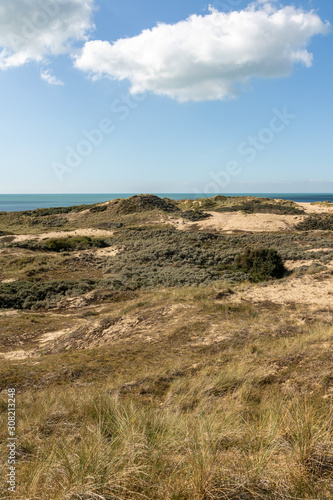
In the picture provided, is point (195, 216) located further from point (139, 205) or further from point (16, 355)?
point (16, 355)

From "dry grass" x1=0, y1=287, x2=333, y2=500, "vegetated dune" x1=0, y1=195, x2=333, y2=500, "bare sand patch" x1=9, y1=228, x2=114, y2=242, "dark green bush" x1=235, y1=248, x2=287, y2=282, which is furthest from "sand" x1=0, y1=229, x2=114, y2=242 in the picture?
"dry grass" x1=0, y1=287, x2=333, y2=500

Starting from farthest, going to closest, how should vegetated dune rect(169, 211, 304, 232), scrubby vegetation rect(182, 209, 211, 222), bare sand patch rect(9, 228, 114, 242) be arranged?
scrubby vegetation rect(182, 209, 211, 222)
vegetated dune rect(169, 211, 304, 232)
bare sand patch rect(9, 228, 114, 242)

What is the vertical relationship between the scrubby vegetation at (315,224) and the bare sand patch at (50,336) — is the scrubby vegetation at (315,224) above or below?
above

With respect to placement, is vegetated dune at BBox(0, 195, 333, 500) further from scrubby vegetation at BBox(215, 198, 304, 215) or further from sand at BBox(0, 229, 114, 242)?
scrubby vegetation at BBox(215, 198, 304, 215)

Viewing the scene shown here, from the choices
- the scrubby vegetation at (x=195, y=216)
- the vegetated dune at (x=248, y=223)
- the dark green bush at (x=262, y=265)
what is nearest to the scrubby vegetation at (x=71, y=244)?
the vegetated dune at (x=248, y=223)

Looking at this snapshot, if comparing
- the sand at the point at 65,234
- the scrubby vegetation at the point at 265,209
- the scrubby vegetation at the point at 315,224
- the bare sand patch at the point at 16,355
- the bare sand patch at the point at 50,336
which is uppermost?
the scrubby vegetation at the point at 265,209

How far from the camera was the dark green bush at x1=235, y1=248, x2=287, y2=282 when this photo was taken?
61.4 ft

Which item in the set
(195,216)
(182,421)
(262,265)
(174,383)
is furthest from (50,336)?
(195,216)

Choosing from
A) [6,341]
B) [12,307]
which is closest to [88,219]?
[12,307]

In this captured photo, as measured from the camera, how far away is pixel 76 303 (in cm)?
1578

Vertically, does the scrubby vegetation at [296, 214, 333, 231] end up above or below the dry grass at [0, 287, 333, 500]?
above

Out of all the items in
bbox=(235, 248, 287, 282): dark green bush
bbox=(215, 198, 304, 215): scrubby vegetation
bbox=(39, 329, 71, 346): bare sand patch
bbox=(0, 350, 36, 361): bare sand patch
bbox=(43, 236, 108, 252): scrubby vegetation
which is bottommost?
bbox=(39, 329, 71, 346): bare sand patch

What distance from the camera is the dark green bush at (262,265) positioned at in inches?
737

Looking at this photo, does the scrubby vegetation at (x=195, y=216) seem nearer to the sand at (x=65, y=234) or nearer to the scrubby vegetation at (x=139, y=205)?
the scrubby vegetation at (x=139, y=205)
